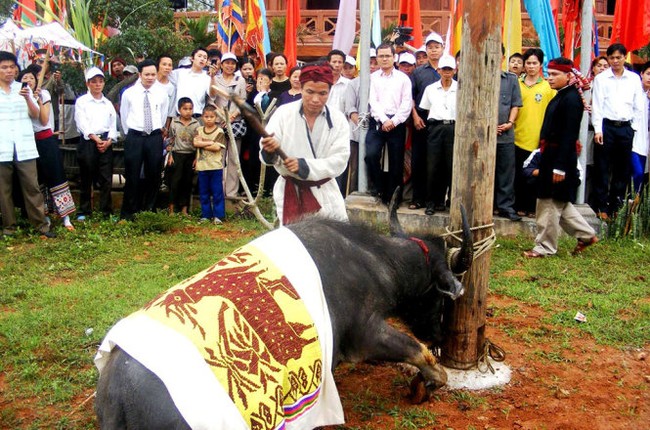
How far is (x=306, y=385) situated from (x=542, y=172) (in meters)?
4.87

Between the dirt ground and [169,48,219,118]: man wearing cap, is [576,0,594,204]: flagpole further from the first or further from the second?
[169,48,219,118]: man wearing cap

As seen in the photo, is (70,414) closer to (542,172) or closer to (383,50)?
(542,172)

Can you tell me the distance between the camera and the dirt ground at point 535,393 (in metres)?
4.14

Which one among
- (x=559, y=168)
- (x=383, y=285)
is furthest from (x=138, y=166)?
(x=383, y=285)

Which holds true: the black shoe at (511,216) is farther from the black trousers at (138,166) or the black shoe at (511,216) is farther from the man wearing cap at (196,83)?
the black trousers at (138,166)

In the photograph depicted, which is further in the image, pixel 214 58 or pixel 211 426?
pixel 214 58

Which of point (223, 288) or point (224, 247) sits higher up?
point (223, 288)

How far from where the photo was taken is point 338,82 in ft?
30.9

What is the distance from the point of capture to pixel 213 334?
10.1 feet

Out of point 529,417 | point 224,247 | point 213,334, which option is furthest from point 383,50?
point 213,334

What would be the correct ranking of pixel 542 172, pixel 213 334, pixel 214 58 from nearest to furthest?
pixel 213 334 < pixel 542 172 < pixel 214 58

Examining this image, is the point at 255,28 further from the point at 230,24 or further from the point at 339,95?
the point at 339,95

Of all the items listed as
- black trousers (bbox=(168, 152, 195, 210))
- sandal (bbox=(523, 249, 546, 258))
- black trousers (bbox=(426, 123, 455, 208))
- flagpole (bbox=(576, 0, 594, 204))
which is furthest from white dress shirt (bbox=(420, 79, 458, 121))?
black trousers (bbox=(168, 152, 195, 210))

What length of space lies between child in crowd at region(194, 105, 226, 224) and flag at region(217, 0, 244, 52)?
9.64 ft
